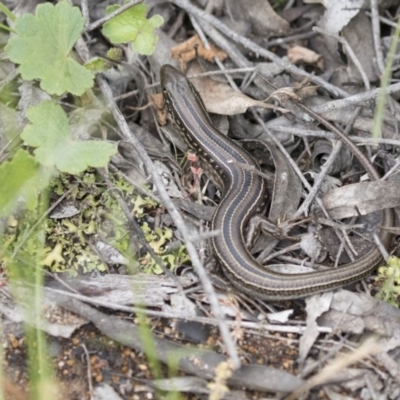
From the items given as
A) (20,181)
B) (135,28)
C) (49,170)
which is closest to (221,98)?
(135,28)

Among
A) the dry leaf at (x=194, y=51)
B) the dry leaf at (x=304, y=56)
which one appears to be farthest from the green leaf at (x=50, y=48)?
the dry leaf at (x=304, y=56)

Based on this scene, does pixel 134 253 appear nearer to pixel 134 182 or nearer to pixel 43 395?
pixel 134 182

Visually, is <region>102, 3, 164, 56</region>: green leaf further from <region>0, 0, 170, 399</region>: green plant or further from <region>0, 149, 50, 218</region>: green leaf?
<region>0, 149, 50, 218</region>: green leaf

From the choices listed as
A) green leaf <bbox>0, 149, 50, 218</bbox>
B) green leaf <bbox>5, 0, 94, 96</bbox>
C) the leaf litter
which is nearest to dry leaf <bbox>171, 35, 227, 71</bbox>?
the leaf litter

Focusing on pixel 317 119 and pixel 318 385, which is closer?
pixel 318 385

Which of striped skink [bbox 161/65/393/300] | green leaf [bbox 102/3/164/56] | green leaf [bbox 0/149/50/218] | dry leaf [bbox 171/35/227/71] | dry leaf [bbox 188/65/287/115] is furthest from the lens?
dry leaf [bbox 171/35/227/71]

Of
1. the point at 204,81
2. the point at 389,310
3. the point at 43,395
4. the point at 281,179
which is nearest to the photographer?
the point at 43,395

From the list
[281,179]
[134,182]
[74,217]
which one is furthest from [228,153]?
[74,217]
